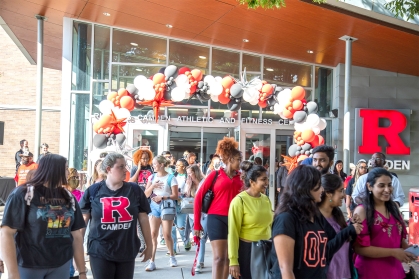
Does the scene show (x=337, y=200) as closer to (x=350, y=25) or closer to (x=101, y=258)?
(x=101, y=258)

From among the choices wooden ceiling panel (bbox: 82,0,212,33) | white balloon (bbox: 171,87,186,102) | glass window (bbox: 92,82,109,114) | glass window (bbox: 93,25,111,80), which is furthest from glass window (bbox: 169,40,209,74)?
white balloon (bbox: 171,87,186,102)

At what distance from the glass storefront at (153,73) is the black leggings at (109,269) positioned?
34.8 ft

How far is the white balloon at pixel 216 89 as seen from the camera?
1041 cm

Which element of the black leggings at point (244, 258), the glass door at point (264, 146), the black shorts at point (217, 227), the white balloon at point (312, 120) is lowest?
the black leggings at point (244, 258)

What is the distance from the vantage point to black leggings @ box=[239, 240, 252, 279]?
16.4 ft

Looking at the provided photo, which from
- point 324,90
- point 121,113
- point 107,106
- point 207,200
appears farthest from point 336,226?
point 324,90

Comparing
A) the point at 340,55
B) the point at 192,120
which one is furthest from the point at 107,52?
the point at 340,55

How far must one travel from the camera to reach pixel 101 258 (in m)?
4.34

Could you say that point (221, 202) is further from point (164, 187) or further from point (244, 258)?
point (164, 187)

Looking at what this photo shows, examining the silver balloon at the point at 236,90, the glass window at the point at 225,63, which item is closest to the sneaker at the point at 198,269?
the silver balloon at the point at 236,90

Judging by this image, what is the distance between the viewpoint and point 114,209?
14.4 ft

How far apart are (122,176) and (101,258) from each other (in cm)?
72

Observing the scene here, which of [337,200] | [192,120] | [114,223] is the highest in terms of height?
[192,120]

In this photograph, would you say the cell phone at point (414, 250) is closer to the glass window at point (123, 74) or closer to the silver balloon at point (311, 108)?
the silver balloon at point (311, 108)
